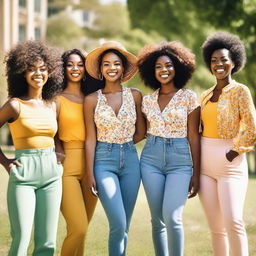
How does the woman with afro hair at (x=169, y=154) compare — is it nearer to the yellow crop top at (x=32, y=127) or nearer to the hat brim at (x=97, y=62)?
the hat brim at (x=97, y=62)

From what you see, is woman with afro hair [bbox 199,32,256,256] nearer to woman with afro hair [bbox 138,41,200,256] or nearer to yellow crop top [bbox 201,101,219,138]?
yellow crop top [bbox 201,101,219,138]

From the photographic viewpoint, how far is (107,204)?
5828 mm

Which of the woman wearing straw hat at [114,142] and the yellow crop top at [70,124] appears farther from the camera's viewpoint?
the yellow crop top at [70,124]

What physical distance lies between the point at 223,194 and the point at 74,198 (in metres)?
1.47

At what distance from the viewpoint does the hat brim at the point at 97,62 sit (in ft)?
20.5

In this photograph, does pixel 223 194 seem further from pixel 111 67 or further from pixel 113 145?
pixel 111 67

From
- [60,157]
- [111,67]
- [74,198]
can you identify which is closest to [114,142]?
[60,157]

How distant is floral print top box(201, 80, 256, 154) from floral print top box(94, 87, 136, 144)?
35.0 inches

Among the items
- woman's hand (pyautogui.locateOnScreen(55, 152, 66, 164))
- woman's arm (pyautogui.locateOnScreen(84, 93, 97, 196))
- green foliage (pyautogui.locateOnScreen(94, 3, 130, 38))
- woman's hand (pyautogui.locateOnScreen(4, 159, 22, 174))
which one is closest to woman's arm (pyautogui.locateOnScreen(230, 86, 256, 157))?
woman's arm (pyautogui.locateOnScreen(84, 93, 97, 196))

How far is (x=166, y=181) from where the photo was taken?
19.4ft

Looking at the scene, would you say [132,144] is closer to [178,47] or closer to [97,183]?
[97,183]

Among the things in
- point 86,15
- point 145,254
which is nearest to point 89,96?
point 145,254

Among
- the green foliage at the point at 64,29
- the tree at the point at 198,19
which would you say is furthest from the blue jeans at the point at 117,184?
the green foliage at the point at 64,29

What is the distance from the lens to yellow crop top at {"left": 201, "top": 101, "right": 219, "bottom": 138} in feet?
19.9
